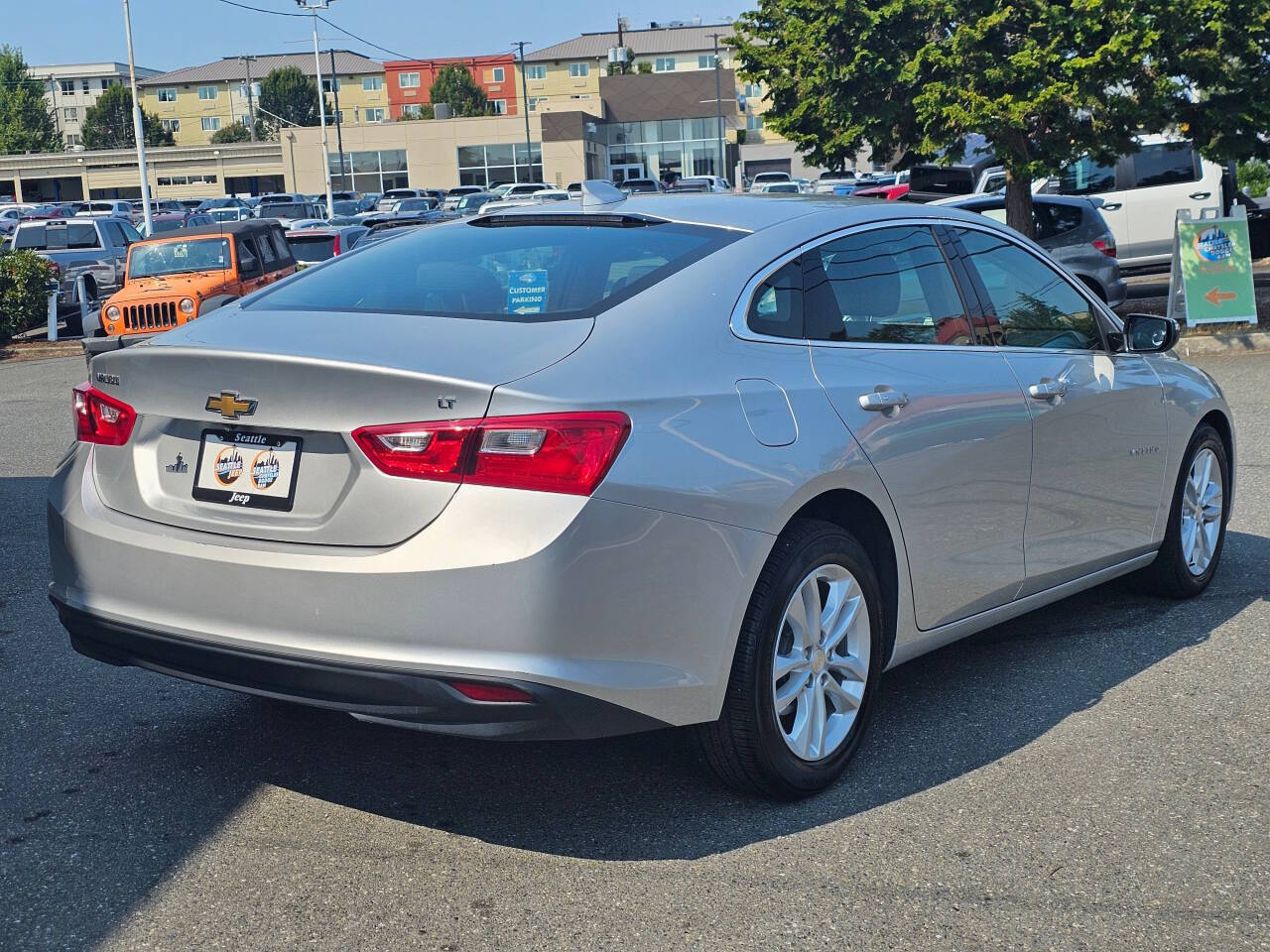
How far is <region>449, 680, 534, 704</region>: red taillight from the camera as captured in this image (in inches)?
128

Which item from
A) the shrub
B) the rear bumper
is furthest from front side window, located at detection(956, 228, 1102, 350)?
the shrub

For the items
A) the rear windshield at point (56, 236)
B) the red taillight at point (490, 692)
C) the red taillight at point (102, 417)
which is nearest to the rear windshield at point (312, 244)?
the rear windshield at point (56, 236)

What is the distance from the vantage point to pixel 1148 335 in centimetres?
550

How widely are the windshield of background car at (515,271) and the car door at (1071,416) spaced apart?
127 cm

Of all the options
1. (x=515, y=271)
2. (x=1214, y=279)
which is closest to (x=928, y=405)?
(x=515, y=271)

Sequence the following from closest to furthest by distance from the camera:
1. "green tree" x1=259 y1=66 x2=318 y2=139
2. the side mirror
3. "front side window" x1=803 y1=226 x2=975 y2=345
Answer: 1. "front side window" x1=803 y1=226 x2=975 y2=345
2. the side mirror
3. "green tree" x1=259 y1=66 x2=318 y2=139

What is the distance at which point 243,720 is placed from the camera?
4625 mm

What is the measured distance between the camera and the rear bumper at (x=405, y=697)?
327cm

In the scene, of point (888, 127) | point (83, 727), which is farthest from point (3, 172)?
point (83, 727)

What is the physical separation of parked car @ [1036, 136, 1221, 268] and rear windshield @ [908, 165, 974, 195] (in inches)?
131

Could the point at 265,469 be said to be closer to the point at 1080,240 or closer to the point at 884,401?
the point at 884,401

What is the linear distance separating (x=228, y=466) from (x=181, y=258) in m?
14.6

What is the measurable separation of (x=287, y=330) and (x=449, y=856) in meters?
1.39

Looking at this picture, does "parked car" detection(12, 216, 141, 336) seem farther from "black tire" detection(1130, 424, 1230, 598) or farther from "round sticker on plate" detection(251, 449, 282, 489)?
"round sticker on plate" detection(251, 449, 282, 489)
